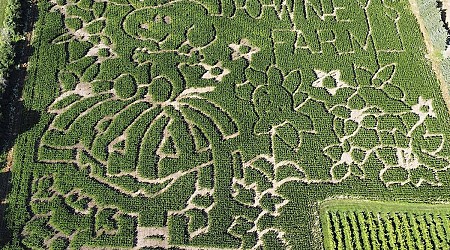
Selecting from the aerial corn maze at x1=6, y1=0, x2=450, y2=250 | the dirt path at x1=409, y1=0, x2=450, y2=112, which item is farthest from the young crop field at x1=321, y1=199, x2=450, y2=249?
the dirt path at x1=409, y1=0, x2=450, y2=112

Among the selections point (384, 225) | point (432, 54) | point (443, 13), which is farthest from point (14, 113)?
point (443, 13)

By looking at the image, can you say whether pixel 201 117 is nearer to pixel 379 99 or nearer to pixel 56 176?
pixel 56 176

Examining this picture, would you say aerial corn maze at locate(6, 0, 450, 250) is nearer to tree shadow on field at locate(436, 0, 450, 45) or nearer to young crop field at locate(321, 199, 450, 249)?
young crop field at locate(321, 199, 450, 249)

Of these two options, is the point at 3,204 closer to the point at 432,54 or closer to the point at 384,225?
the point at 384,225

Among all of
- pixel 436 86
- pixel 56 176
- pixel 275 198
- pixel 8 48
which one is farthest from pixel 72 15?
pixel 436 86

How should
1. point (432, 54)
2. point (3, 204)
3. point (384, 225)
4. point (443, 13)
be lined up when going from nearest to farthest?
point (3, 204), point (384, 225), point (432, 54), point (443, 13)

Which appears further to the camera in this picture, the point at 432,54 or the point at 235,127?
the point at 432,54

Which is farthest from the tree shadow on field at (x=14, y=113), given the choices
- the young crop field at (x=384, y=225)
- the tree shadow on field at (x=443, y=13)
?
the tree shadow on field at (x=443, y=13)

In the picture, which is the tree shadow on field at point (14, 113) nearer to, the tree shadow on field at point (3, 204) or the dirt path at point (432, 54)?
the tree shadow on field at point (3, 204)
